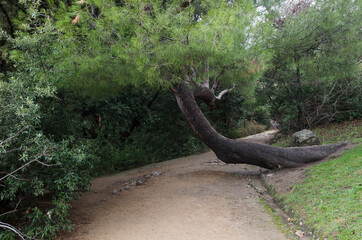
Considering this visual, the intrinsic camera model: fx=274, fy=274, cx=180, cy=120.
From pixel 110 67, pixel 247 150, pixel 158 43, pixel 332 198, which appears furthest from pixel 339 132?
pixel 110 67

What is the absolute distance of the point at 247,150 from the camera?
6.93 meters

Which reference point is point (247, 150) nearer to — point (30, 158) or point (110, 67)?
point (110, 67)

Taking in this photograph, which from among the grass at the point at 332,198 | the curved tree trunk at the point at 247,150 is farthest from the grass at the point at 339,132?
the grass at the point at 332,198

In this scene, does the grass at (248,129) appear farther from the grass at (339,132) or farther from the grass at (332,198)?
the grass at (332,198)

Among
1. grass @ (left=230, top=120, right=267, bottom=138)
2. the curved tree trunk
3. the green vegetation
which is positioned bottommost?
grass @ (left=230, top=120, right=267, bottom=138)

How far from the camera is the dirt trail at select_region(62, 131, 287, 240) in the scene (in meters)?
3.83

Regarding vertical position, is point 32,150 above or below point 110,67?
below

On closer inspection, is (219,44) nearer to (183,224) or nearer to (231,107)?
(183,224)

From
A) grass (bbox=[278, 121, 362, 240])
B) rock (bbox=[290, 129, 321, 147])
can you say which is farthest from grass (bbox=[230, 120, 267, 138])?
grass (bbox=[278, 121, 362, 240])

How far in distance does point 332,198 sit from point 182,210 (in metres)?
2.33

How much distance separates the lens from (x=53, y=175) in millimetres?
3631

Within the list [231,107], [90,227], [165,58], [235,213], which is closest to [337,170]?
[235,213]

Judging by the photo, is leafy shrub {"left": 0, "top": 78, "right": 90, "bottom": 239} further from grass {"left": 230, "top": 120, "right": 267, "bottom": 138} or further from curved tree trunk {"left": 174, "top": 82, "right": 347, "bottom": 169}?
grass {"left": 230, "top": 120, "right": 267, "bottom": 138}

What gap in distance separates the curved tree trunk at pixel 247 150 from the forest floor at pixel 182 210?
42 centimetres
